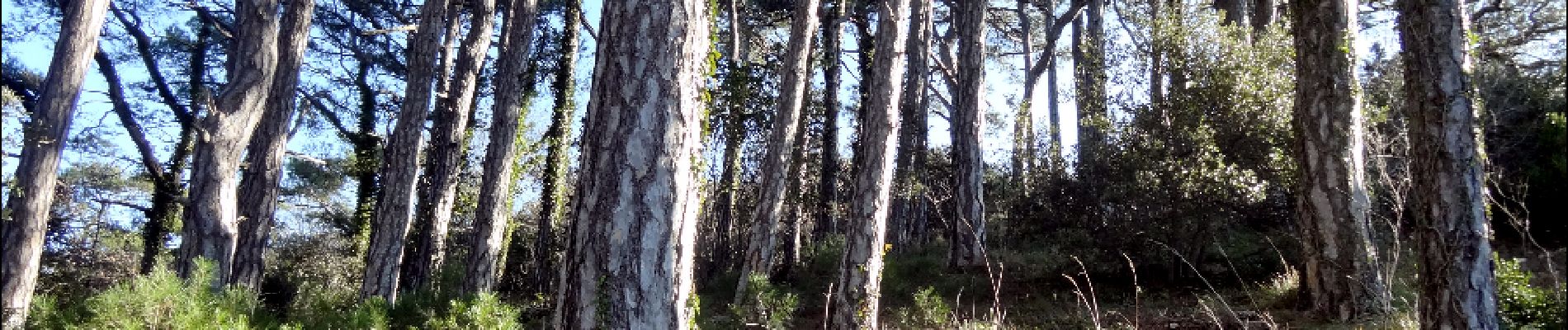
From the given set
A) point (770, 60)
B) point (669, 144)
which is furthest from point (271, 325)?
point (770, 60)

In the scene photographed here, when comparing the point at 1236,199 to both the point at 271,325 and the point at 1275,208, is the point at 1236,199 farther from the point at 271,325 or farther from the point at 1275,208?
the point at 271,325

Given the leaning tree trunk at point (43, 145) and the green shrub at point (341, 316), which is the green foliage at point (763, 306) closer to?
the green shrub at point (341, 316)

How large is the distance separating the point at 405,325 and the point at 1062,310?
21.8 ft

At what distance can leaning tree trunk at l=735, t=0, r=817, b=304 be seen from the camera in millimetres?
11750

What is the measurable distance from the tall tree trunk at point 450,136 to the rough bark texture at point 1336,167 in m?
9.49

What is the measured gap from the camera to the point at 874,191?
7598mm

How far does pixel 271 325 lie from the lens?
618 centimetres

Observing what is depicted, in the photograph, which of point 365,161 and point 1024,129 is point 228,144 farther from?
point 1024,129

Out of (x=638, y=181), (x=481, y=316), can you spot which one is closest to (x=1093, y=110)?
(x=481, y=316)

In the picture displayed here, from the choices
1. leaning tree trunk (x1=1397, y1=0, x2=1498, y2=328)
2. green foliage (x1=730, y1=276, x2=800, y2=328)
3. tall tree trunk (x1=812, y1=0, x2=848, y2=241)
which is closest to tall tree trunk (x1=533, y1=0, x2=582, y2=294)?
green foliage (x1=730, y1=276, x2=800, y2=328)

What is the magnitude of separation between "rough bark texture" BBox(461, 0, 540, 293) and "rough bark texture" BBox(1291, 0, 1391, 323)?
8.88 metres

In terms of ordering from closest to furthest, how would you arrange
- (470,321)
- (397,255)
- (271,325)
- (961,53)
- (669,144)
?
1. (669,144)
2. (271,325)
3. (470,321)
4. (397,255)
5. (961,53)

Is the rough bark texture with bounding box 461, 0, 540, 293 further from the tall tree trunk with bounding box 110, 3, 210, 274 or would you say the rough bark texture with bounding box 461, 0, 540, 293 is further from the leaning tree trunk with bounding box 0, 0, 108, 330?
the tall tree trunk with bounding box 110, 3, 210, 274

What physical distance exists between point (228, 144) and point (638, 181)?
250 inches
